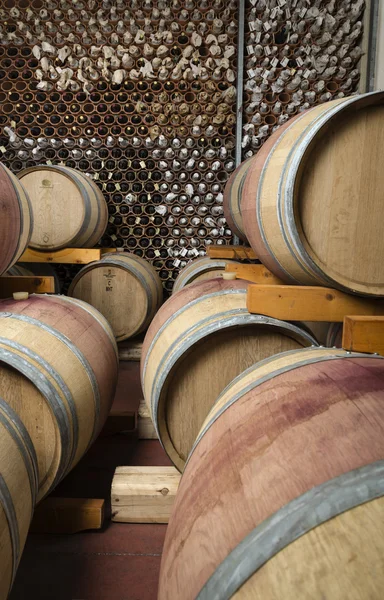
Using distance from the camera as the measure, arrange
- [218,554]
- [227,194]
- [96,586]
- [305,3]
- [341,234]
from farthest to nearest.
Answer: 1. [305,3]
2. [227,194]
3. [96,586]
4. [341,234]
5. [218,554]

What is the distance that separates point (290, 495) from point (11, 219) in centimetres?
183

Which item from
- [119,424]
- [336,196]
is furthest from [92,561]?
[336,196]

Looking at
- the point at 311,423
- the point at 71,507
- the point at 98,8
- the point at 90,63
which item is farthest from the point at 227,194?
the point at 311,423

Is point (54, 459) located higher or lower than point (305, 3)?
lower

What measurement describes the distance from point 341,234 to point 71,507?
1.64 m

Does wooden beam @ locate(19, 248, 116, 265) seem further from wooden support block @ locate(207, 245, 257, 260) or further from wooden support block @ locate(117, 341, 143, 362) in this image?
wooden support block @ locate(207, 245, 257, 260)

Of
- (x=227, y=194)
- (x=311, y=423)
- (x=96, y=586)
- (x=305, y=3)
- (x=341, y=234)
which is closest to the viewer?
(x=311, y=423)

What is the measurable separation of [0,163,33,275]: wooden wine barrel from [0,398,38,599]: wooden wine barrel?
90 centimetres

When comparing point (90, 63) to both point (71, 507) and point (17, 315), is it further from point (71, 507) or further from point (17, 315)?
point (71, 507)

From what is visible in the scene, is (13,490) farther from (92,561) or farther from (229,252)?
(229,252)

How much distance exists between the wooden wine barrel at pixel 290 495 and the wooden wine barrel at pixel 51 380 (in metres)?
0.89

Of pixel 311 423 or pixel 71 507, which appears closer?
pixel 311 423

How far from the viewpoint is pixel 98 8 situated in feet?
16.3

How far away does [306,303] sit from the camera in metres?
1.69
